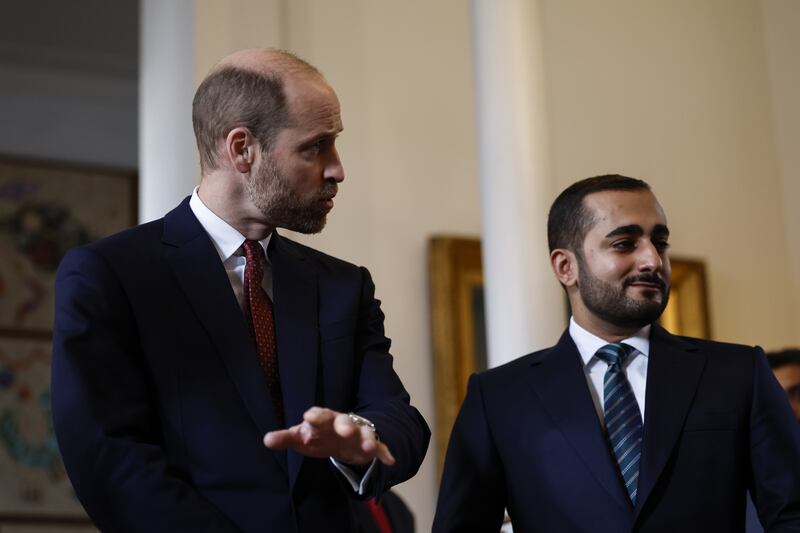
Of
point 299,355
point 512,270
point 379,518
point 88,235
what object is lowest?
point 379,518

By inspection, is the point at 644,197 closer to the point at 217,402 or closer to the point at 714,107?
the point at 217,402

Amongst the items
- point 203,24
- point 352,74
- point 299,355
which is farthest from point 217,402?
point 352,74

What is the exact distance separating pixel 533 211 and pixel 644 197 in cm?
210

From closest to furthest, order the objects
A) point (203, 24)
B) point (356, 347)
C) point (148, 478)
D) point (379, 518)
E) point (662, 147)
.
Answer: point (148, 478) → point (356, 347) → point (379, 518) → point (203, 24) → point (662, 147)

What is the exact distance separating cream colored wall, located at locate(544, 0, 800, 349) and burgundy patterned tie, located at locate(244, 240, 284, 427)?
4.56m

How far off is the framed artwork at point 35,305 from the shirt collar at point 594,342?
668 cm

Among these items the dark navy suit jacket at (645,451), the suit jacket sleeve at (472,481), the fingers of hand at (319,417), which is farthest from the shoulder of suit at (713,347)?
the fingers of hand at (319,417)

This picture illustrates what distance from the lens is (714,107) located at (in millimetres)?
7918

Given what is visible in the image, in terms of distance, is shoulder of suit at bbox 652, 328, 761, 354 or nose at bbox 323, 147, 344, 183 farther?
shoulder of suit at bbox 652, 328, 761, 354

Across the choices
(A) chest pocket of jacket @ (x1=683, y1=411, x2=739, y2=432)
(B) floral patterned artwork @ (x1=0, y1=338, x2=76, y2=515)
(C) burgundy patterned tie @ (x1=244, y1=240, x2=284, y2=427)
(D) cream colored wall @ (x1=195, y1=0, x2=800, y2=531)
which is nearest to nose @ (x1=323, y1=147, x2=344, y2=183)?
(C) burgundy patterned tie @ (x1=244, y1=240, x2=284, y2=427)

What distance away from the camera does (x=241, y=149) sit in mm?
2832

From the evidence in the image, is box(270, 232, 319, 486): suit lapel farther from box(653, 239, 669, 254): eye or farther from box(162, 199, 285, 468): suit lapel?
box(653, 239, 669, 254): eye

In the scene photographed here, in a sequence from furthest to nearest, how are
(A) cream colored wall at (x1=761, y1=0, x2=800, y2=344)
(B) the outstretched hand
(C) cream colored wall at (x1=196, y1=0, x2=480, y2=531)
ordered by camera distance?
1. (A) cream colored wall at (x1=761, y1=0, x2=800, y2=344)
2. (C) cream colored wall at (x1=196, y1=0, x2=480, y2=531)
3. (B) the outstretched hand

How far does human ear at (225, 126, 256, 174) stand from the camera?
9.25ft
